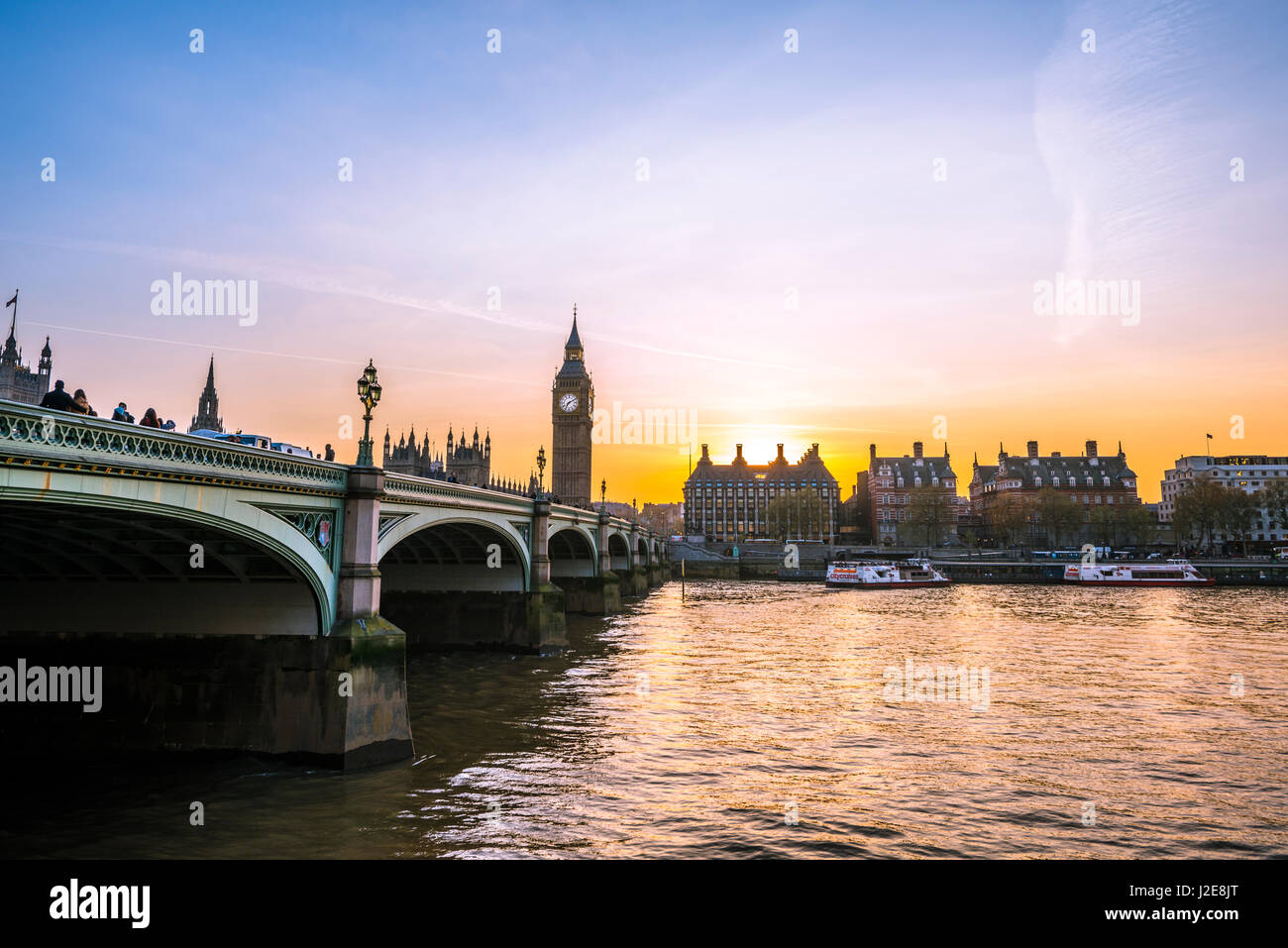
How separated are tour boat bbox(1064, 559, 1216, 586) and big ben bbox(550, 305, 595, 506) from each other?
322 ft

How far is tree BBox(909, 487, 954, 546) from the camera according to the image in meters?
125

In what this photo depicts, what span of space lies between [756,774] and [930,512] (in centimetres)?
11789

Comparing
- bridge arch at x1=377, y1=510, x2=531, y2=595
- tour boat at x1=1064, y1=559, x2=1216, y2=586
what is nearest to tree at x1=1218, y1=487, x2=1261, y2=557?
tour boat at x1=1064, y1=559, x2=1216, y2=586

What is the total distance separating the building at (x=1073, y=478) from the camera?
140000 mm

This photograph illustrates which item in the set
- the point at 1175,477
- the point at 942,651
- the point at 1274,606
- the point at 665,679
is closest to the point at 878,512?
the point at 1175,477

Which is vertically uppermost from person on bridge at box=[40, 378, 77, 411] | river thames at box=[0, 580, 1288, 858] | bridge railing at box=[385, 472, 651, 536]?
person on bridge at box=[40, 378, 77, 411]

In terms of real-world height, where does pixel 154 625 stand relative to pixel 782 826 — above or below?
above

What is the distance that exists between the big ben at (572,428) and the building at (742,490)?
27.5 meters

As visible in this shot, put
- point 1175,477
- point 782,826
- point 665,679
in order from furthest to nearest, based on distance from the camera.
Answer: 1. point 1175,477
2. point 665,679
3. point 782,826

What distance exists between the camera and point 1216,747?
18.2 metres

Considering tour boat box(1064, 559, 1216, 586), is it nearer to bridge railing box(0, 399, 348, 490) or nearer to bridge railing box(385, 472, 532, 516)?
bridge railing box(385, 472, 532, 516)

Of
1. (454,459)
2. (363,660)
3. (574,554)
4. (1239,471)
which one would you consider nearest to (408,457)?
(454,459)
